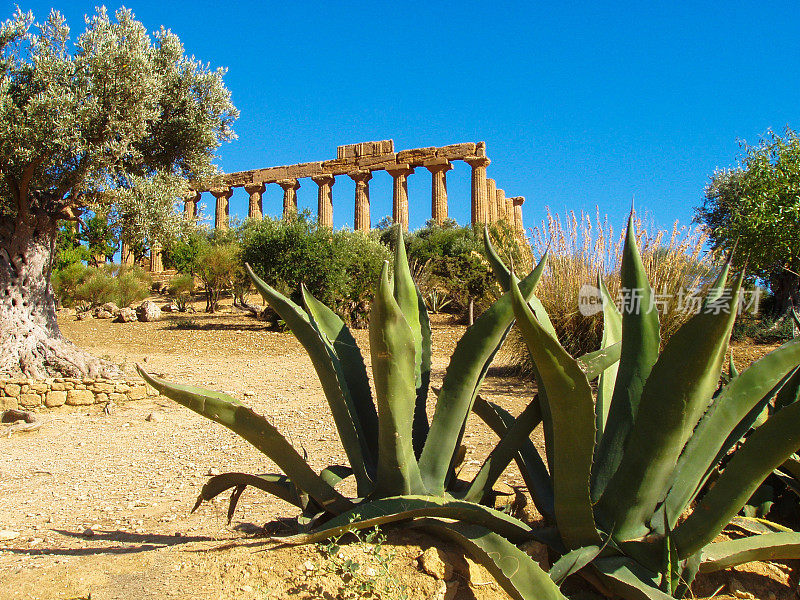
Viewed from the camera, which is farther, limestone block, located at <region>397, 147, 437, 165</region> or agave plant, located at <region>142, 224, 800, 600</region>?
limestone block, located at <region>397, 147, 437, 165</region>

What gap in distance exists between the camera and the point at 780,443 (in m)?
1.49

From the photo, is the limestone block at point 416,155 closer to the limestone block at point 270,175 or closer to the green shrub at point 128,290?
the limestone block at point 270,175

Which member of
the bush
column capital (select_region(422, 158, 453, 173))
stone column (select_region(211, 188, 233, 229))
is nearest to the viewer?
the bush

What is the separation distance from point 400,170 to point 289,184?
8.04m

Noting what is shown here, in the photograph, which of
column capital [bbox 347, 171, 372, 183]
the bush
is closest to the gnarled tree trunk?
the bush

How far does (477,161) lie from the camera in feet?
98.9

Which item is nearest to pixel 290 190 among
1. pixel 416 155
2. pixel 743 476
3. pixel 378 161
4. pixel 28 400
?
pixel 378 161

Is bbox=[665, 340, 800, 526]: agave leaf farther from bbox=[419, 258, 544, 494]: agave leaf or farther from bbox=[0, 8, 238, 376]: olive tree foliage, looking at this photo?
bbox=[0, 8, 238, 376]: olive tree foliage

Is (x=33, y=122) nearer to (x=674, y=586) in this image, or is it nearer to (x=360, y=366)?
(x=360, y=366)

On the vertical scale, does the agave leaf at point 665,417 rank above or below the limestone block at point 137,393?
above

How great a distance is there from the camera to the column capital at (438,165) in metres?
30.9

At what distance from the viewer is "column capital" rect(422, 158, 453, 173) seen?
30.9 meters

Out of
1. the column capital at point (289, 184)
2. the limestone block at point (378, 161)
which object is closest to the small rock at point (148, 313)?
the limestone block at point (378, 161)

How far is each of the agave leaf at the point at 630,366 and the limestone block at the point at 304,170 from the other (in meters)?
34.0
